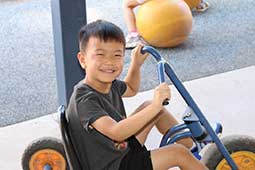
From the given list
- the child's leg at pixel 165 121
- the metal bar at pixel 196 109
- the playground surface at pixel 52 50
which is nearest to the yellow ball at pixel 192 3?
the playground surface at pixel 52 50

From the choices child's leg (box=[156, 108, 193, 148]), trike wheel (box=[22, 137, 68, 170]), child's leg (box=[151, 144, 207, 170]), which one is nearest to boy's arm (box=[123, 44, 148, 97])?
child's leg (box=[156, 108, 193, 148])

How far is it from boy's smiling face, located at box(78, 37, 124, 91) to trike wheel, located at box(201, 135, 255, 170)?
1.47 ft

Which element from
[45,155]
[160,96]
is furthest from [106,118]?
[45,155]

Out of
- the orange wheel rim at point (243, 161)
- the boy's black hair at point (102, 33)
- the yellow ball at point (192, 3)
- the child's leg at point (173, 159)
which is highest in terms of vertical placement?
the boy's black hair at point (102, 33)

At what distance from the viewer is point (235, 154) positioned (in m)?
1.97

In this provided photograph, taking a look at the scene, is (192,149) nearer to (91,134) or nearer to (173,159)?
(173,159)

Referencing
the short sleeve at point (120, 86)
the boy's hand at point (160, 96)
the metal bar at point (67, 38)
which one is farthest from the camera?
the metal bar at point (67, 38)

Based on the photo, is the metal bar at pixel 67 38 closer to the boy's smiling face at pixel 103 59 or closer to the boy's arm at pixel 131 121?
the boy's smiling face at pixel 103 59

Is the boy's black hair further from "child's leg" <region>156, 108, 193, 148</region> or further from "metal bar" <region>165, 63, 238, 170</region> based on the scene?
"child's leg" <region>156, 108, 193, 148</region>

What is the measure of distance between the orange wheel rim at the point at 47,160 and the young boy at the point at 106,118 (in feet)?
1.33

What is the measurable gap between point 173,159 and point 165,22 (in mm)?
1855

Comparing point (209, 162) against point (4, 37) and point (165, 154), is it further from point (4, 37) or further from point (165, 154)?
point (4, 37)

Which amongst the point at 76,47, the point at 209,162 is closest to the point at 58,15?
the point at 76,47

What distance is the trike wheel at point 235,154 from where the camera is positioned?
1.91 metres
